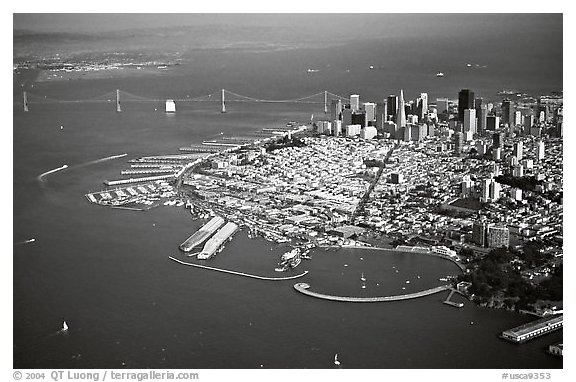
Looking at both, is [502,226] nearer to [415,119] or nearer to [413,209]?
[413,209]

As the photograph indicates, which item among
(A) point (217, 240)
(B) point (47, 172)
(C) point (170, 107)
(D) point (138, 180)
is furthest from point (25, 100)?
(A) point (217, 240)

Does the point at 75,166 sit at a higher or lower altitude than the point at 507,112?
lower

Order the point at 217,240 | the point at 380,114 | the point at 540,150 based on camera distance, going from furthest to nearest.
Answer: the point at 380,114, the point at 540,150, the point at 217,240

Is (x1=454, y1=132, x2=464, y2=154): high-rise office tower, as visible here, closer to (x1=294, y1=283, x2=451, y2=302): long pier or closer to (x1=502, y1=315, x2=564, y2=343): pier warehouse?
(x1=294, y1=283, x2=451, y2=302): long pier

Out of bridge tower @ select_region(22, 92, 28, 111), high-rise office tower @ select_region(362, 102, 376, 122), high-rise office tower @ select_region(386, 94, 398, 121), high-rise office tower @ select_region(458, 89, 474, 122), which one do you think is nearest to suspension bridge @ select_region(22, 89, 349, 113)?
high-rise office tower @ select_region(362, 102, 376, 122)

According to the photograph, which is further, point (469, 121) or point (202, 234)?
point (469, 121)

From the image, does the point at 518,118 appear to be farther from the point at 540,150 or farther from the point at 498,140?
the point at 540,150

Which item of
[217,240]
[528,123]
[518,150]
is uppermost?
[528,123]
